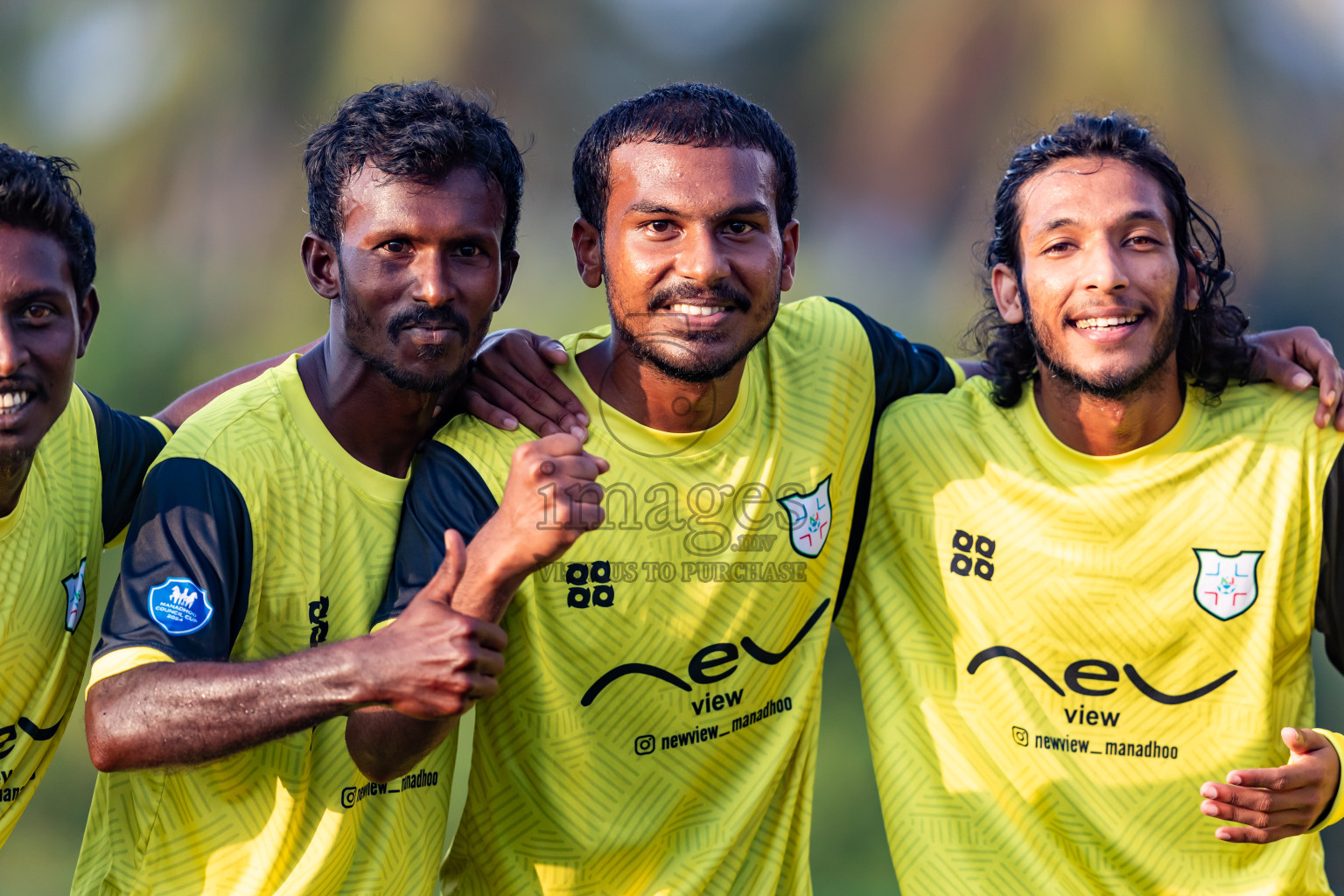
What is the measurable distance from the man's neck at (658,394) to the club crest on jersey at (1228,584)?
1.30 metres

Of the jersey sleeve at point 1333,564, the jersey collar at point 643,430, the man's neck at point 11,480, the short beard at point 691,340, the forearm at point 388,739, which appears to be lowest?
the jersey sleeve at point 1333,564

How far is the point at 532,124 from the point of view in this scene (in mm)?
9602

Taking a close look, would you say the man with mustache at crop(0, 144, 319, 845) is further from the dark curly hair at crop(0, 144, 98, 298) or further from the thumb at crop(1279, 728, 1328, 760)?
the thumb at crop(1279, 728, 1328, 760)

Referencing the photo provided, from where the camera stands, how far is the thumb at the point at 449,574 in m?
2.46

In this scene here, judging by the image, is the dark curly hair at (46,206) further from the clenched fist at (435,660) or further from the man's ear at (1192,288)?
the man's ear at (1192,288)

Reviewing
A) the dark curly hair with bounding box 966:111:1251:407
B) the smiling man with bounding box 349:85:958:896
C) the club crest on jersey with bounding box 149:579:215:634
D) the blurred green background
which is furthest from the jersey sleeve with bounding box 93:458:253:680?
the blurred green background

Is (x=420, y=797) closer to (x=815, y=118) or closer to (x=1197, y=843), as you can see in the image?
(x=1197, y=843)

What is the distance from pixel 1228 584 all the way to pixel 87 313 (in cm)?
298

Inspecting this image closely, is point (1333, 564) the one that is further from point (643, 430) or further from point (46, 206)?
point (46, 206)

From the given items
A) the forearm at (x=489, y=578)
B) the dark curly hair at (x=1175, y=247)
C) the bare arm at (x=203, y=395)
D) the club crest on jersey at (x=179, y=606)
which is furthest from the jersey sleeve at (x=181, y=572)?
the dark curly hair at (x=1175, y=247)

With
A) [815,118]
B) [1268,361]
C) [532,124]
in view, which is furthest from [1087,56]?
[1268,361]

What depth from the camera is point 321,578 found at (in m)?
2.96

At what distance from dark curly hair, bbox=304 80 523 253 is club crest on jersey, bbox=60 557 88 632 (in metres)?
1.05

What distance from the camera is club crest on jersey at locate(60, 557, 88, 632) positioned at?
10.1 feet
